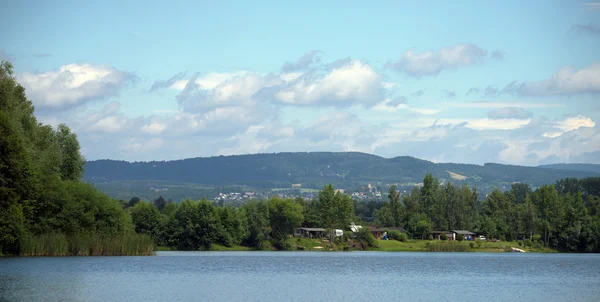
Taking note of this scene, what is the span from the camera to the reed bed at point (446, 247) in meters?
136

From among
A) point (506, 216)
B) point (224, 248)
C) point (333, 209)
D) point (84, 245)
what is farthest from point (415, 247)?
point (84, 245)

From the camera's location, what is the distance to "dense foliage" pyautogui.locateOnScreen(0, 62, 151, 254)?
66.6 meters

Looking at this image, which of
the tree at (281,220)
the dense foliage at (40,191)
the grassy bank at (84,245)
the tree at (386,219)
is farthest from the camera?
the tree at (386,219)

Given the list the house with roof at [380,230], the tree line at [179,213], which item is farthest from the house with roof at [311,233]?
the house with roof at [380,230]

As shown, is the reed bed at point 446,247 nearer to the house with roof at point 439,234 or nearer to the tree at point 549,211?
the tree at point 549,211

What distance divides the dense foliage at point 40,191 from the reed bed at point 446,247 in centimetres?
6448

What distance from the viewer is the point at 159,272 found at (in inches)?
2430

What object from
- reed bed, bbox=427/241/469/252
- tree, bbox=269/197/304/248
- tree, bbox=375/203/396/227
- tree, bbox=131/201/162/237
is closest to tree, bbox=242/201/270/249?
tree, bbox=269/197/304/248

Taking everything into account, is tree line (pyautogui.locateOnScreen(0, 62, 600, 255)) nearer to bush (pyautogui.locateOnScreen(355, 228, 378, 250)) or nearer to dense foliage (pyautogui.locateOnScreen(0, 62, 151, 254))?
dense foliage (pyautogui.locateOnScreen(0, 62, 151, 254))

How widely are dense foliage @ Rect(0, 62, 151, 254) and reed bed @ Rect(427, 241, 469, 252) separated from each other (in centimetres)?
6448

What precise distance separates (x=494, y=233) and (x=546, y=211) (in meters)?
15.9

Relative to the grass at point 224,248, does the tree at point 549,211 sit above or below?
above

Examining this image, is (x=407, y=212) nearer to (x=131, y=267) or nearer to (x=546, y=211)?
(x=546, y=211)

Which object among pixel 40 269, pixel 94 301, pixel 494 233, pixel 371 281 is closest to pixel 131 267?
pixel 40 269
